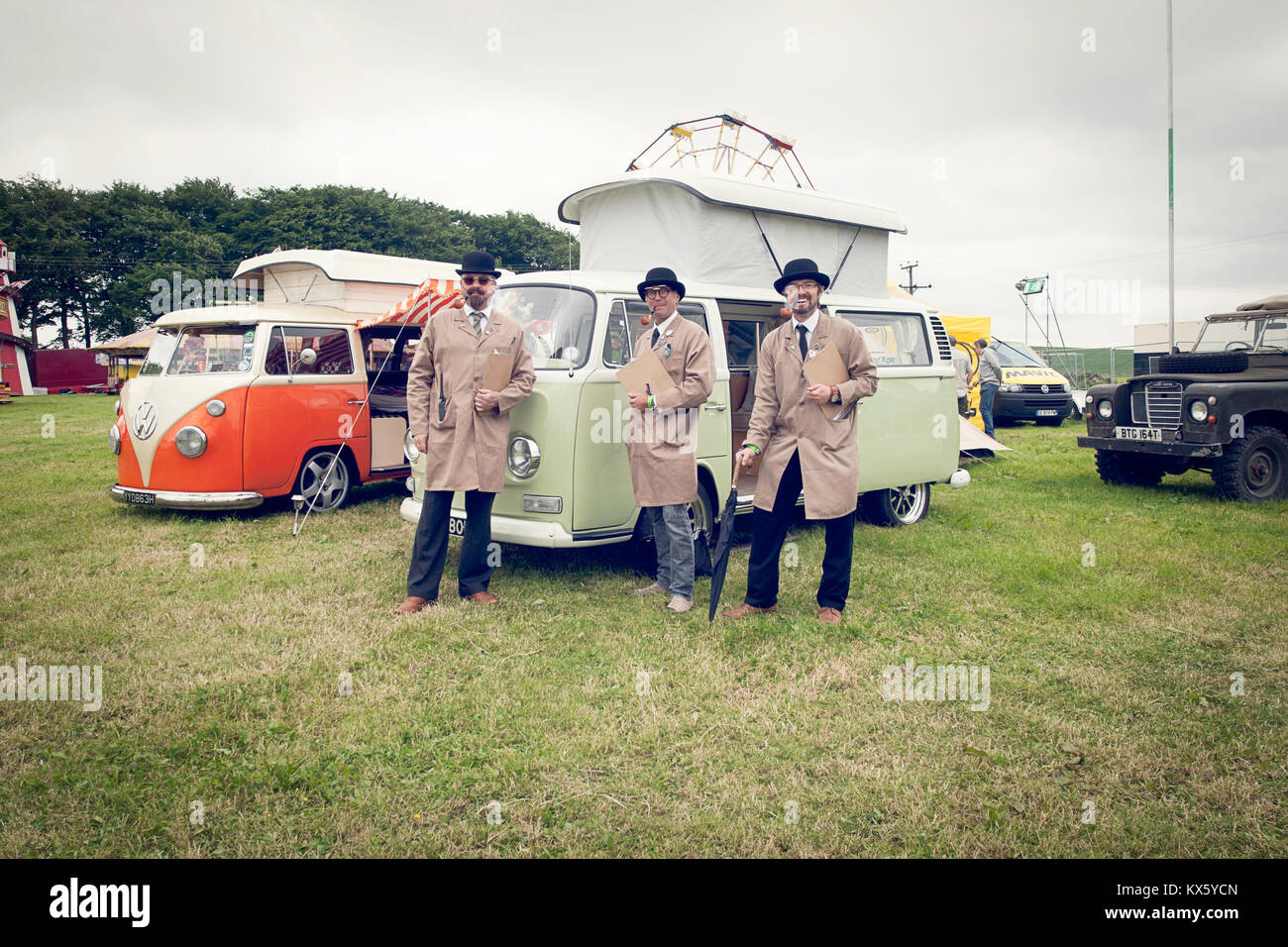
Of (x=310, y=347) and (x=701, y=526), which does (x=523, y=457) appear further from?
(x=310, y=347)

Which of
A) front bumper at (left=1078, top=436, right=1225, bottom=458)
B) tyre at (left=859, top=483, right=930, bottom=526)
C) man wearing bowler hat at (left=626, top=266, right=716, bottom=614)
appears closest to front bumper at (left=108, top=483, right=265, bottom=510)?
man wearing bowler hat at (left=626, top=266, right=716, bottom=614)

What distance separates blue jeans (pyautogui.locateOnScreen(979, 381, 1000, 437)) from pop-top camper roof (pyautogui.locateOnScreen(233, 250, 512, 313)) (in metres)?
11.0

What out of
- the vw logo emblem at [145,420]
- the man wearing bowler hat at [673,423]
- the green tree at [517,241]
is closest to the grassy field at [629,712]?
the man wearing bowler hat at [673,423]

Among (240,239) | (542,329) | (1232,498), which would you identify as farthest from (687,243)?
(240,239)

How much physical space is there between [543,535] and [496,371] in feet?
3.78

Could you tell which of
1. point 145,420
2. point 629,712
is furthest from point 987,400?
point 145,420

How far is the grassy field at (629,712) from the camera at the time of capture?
3.00 m

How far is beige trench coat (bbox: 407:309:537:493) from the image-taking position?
5312 millimetres

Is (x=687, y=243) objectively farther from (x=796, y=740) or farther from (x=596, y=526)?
(x=796, y=740)

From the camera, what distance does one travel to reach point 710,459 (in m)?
6.35

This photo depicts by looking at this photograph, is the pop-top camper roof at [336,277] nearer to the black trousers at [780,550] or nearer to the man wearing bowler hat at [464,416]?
the man wearing bowler hat at [464,416]

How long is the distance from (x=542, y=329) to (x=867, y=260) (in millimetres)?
3843

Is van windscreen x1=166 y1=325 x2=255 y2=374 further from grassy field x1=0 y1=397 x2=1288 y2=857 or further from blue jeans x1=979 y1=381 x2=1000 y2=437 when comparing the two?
blue jeans x1=979 y1=381 x2=1000 y2=437

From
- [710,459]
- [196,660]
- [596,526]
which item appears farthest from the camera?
[710,459]
